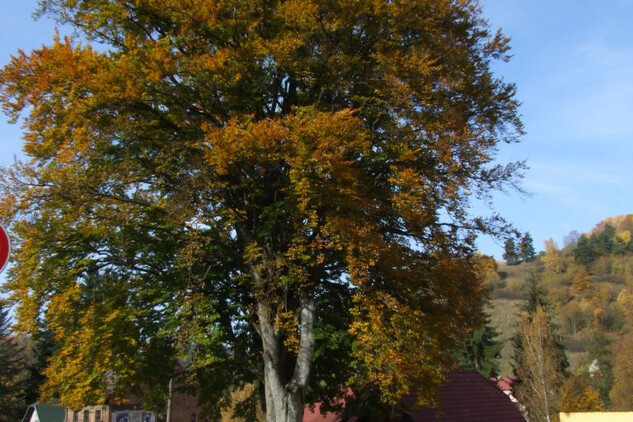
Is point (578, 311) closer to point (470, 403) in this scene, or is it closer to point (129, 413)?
point (470, 403)

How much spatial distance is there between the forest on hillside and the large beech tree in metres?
2.83

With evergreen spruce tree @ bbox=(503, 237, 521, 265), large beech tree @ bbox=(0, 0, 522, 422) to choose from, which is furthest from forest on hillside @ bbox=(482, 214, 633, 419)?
large beech tree @ bbox=(0, 0, 522, 422)

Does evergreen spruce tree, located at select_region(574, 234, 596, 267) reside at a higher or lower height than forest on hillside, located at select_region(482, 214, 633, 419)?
higher

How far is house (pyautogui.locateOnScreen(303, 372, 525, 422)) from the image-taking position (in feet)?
83.0

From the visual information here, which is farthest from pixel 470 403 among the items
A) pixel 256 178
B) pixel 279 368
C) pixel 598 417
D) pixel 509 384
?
pixel 509 384

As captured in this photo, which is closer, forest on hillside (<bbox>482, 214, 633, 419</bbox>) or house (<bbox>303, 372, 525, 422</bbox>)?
house (<bbox>303, 372, 525, 422</bbox>)

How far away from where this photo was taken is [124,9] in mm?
14859

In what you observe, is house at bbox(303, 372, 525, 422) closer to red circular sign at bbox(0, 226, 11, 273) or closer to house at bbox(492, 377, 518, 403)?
house at bbox(492, 377, 518, 403)

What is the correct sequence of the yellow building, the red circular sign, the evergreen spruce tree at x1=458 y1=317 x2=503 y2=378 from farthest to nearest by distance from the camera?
the evergreen spruce tree at x1=458 y1=317 x2=503 y2=378, the yellow building, the red circular sign

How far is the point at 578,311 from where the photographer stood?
10944 cm

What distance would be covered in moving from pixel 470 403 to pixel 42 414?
2969 cm

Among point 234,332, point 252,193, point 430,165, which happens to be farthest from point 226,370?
point 430,165

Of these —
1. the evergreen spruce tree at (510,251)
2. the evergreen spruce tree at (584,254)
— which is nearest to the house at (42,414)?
the evergreen spruce tree at (510,251)

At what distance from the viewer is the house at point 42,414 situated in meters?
40.4
